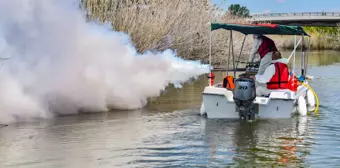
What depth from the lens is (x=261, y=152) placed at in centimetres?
1095

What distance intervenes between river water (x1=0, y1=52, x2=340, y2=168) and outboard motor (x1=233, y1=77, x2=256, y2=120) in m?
0.38

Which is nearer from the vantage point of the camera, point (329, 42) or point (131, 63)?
point (131, 63)

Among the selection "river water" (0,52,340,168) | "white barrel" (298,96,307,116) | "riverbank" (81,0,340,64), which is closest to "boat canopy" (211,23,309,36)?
"white barrel" (298,96,307,116)

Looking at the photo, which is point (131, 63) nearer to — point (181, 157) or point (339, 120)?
point (339, 120)

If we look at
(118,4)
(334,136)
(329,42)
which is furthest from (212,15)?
(329,42)

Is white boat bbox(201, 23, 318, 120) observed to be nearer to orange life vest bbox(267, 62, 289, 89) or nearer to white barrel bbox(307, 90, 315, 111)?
orange life vest bbox(267, 62, 289, 89)

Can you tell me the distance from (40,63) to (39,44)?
56 cm

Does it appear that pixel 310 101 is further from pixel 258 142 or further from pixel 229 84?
pixel 258 142

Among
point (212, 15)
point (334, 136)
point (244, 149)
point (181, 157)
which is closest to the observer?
point (181, 157)

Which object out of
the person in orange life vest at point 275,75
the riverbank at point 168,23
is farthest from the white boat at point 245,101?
the riverbank at point 168,23

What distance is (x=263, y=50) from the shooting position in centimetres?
1584

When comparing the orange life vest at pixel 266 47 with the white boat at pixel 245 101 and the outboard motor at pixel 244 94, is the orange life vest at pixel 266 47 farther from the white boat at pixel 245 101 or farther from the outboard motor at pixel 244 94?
the outboard motor at pixel 244 94

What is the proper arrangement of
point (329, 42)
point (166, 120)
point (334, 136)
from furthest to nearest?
point (329, 42), point (166, 120), point (334, 136)

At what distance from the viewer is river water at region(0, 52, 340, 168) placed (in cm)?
1012
